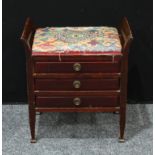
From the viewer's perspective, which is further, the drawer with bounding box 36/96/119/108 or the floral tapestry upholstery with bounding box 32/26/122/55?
the drawer with bounding box 36/96/119/108

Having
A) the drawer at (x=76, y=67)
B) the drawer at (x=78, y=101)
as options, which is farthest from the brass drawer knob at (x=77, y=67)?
the drawer at (x=78, y=101)

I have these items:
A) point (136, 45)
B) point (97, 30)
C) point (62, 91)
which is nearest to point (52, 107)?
point (62, 91)

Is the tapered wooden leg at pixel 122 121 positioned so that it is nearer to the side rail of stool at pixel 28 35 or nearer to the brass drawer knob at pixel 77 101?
the brass drawer knob at pixel 77 101

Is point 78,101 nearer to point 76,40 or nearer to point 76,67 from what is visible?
point 76,67

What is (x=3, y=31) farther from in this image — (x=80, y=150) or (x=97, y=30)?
(x=80, y=150)

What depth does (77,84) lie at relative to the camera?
2.27m

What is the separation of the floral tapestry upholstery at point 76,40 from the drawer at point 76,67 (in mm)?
55

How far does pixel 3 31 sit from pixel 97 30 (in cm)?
56

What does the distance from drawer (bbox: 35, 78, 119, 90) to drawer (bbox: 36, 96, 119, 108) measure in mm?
57

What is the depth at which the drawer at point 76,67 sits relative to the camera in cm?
222

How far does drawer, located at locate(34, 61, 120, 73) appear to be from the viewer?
2223 millimetres

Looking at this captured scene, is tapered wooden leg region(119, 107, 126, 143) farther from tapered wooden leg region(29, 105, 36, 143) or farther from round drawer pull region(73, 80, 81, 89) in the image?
tapered wooden leg region(29, 105, 36, 143)

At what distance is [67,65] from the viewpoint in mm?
2225

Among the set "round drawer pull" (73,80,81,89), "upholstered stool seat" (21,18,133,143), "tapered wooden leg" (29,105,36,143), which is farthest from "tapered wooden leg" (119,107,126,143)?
"tapered wooden leg" (29,105,36,143)
